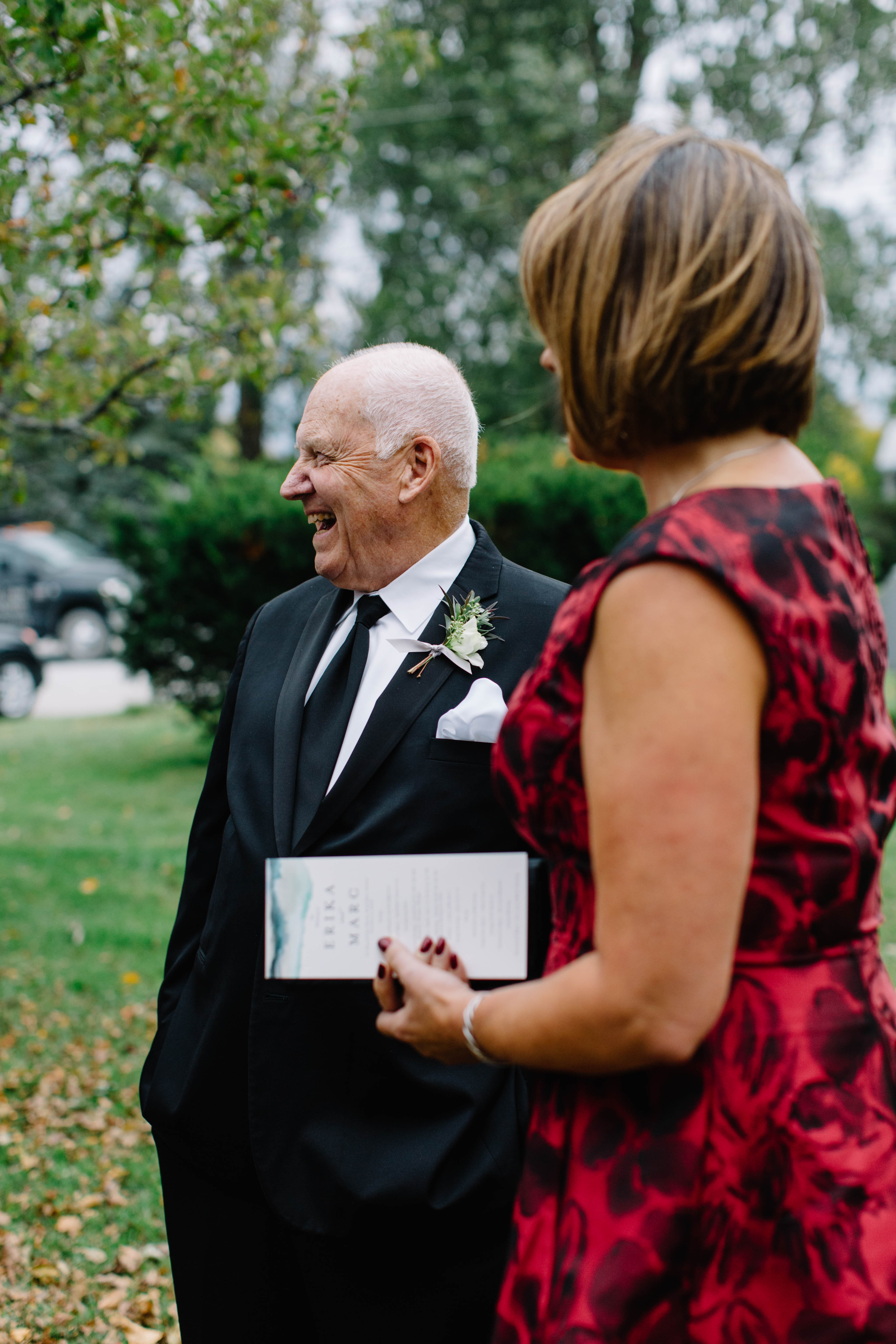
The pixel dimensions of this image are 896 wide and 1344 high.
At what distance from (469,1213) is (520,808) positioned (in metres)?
1.04

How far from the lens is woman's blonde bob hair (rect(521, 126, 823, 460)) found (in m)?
1.21

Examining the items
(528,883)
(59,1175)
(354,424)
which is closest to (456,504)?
(354,424)

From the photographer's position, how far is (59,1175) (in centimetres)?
396

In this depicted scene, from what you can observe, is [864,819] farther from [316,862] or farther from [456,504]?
[456,504]

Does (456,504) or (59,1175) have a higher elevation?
(456,504)

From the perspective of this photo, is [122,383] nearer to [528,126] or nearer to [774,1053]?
[774,1053]

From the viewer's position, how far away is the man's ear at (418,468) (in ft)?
7.27

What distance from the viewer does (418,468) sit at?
2.23m

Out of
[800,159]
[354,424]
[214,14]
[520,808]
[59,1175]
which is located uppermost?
[800,159]

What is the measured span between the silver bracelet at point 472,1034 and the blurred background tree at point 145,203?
135 inches

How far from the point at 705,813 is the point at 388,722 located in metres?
1.03

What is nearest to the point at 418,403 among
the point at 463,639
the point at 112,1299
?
the point at 463,639

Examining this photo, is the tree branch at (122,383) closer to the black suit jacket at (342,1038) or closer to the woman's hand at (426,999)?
the black suit jacket at (342,1038)

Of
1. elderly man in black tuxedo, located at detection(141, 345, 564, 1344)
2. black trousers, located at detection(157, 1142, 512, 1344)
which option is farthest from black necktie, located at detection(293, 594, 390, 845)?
black trousers, located at detection(157, 1142, 512, 1344)
